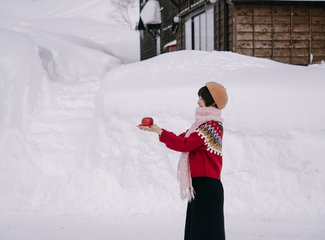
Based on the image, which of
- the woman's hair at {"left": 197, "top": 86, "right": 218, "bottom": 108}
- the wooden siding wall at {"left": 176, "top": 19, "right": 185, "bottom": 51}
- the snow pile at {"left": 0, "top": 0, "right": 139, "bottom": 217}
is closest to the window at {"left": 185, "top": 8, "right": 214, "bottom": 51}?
the wooden siding wall at {"left": 176, "top": 19, "right": 185, "bottom": 51}

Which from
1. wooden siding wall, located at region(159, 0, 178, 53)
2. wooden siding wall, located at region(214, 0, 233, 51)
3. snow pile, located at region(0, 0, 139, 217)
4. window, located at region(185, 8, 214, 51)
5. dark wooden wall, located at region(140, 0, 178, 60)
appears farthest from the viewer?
dark wooden wall, located at region(140, 0, 178, 60)

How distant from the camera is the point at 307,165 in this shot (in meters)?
6.95

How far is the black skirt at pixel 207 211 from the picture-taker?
337 cm

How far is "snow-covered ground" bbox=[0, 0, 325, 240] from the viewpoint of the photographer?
6.01m

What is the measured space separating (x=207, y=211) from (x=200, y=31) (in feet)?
42.4

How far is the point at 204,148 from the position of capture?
3.38 m

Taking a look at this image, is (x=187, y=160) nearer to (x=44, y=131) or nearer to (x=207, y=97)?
(x=207, y=97)

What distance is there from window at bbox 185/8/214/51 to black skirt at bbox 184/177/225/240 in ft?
38.4

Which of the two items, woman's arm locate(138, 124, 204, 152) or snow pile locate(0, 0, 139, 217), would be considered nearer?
woman's arm locate(138, 124, 204, 152)

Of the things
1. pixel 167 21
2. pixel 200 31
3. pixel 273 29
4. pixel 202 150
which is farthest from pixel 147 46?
pixel 202 150

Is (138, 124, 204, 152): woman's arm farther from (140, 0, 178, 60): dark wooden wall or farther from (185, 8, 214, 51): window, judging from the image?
(140, 0, 178, 60): dark wooden wall

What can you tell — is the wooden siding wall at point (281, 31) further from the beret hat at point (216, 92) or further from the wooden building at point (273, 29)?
the beret hat at point (216, 92)

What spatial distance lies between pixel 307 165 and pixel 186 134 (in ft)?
13.5

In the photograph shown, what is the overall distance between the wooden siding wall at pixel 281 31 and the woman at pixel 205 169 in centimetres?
973
